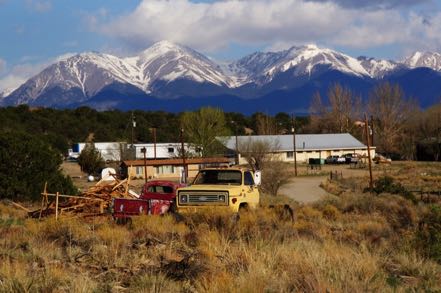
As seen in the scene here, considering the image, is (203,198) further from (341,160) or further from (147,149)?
(341,160)

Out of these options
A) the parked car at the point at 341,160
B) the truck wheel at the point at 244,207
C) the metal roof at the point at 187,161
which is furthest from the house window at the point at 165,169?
the truck wheel at the point at 244,207

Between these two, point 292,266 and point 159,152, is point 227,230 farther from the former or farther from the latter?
point 159,152

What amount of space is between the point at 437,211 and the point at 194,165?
61.1 meters

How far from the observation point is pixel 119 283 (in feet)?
26.3

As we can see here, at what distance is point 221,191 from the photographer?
665 inches

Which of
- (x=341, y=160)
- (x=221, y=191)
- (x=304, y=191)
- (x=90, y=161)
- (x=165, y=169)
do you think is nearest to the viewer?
(x=221, y=191)

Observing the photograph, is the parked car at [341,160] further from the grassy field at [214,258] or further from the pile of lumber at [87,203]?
the grassy field at [214,258]

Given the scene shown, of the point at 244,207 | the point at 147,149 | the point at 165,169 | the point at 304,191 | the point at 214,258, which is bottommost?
the point at 304,191

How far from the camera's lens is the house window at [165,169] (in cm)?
7525

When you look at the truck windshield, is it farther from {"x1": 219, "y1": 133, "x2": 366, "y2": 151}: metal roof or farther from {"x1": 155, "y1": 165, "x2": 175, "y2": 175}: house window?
{"x1": 219, "y1": 133, "x2": 366, "y2": 151}: metal roof

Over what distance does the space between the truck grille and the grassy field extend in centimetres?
151

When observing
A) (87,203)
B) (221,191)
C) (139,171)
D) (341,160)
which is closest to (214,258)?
(221,191)

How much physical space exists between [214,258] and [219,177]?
9.37m

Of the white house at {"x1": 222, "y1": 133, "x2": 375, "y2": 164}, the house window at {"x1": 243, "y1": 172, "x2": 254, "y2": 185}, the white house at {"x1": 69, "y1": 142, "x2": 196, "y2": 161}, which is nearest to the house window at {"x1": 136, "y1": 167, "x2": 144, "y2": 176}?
the white house at {"x1": 69, "y1": 142, "x2": 196, "y2": 161}
